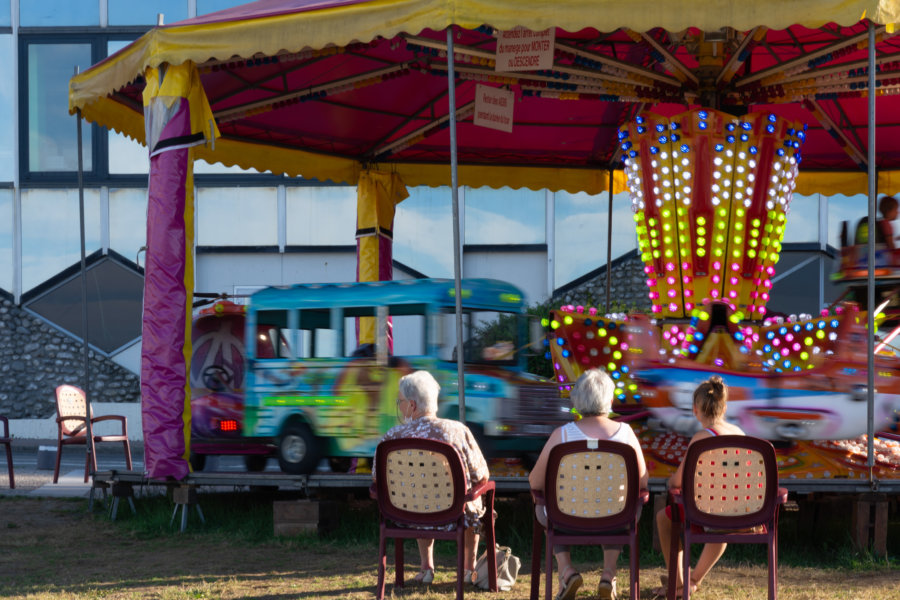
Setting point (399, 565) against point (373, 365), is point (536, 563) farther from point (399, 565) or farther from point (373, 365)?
point (373, 365)

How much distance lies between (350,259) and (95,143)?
473cm

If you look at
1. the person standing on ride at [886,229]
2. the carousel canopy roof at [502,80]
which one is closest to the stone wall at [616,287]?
the carousel canopy roof at [502,80]

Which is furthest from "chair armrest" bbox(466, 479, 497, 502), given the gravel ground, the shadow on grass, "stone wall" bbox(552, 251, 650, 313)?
"stone wall" bbox(552, 251, 650, 313)

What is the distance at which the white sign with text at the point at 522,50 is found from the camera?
322 inches

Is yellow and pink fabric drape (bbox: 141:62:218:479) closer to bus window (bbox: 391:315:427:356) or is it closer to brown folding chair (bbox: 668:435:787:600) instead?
bus window (bbox: 391:315:427:356)

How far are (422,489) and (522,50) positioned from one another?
3.86 metres

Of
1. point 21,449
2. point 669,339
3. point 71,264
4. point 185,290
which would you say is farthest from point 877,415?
point 71,264

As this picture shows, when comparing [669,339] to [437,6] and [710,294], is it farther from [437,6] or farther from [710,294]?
[437,6]

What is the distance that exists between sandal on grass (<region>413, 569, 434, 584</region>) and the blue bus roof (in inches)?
97.7

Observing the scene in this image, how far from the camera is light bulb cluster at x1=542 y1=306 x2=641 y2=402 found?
853 cm

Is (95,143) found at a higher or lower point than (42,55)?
lower

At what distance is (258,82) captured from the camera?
10.8 meters

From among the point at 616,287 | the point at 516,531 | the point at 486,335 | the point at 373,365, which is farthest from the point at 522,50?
the point at 616,287

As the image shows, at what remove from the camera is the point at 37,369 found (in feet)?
60.7
